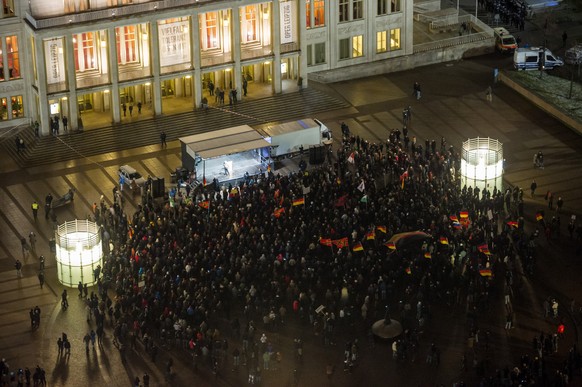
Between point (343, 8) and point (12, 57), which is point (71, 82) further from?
point (343, 8)

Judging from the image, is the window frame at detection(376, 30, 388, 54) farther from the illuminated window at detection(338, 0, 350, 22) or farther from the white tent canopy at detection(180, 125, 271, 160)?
the white tent canopy at detection(180, 125, 271, 160)

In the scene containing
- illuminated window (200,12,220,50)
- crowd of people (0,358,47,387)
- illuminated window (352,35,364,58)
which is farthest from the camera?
illuminated window (352,35,364,58)

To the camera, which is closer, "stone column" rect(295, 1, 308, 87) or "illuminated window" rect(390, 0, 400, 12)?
"stone column" rect(295, 1, 308, 87)

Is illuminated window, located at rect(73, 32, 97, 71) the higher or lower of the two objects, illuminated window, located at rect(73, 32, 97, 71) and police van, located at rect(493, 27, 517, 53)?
the higher

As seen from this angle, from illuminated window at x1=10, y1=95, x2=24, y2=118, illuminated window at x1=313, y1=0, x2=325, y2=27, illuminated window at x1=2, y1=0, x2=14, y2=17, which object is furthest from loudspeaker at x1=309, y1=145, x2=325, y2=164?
illuminated window at x1=2, y1=0, x2=14, y2=17

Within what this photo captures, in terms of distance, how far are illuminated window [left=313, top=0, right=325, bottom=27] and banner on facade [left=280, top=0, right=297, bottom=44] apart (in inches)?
140

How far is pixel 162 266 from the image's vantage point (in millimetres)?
115188

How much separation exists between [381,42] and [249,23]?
49.9 feet

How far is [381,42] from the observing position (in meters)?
156

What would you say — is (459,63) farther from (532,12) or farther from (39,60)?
(39,60)

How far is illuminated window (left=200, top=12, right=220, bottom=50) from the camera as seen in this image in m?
145

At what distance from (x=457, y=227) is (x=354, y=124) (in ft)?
87.1

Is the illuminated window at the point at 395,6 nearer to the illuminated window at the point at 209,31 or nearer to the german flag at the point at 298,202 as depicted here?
the illuminated window at the point at 209,31

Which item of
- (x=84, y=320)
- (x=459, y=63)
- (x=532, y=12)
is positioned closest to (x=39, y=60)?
(x=84, y=320)
